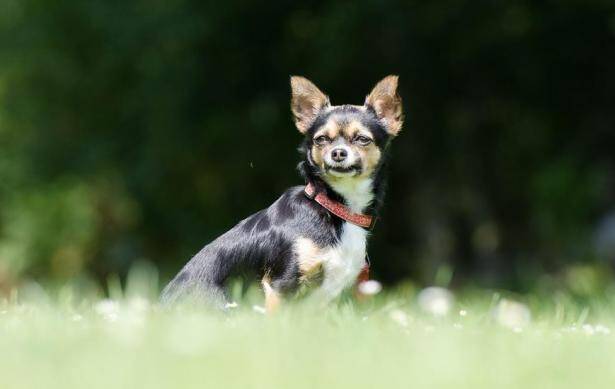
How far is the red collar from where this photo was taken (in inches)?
225

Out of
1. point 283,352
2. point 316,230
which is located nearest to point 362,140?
point 316,230

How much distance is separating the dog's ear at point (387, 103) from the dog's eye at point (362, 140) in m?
0.29

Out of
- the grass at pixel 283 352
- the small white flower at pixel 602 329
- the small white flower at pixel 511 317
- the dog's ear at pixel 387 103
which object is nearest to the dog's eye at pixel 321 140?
the dog's ear at pixel 387 103

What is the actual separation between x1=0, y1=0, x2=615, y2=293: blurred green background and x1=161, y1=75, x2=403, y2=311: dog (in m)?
8.50

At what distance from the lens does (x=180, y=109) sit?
16078 millimetres

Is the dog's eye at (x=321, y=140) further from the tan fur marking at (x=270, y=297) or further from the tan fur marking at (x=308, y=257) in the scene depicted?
the tan fur marking at (x=270, y=297)

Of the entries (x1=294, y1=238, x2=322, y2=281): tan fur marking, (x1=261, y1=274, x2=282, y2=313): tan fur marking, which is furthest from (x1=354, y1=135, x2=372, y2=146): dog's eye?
(x1=261, y1=274, x2=282, y2=313): tan fur marking

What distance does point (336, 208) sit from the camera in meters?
5.73

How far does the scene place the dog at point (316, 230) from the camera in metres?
5.55

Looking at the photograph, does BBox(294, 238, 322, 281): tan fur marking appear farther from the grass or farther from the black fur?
the grass

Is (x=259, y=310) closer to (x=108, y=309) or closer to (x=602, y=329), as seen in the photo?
(x=108, y=309)

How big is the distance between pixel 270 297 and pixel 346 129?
104 centimetres

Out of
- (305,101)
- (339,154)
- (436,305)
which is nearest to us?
(339,154)

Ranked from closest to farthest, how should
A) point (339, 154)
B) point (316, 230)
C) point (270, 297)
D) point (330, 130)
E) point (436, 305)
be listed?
1. point (270, 297)
2. point (316, 230)
3. point (339, 154)
4. point (330, 130)
5. point (436, 305)
